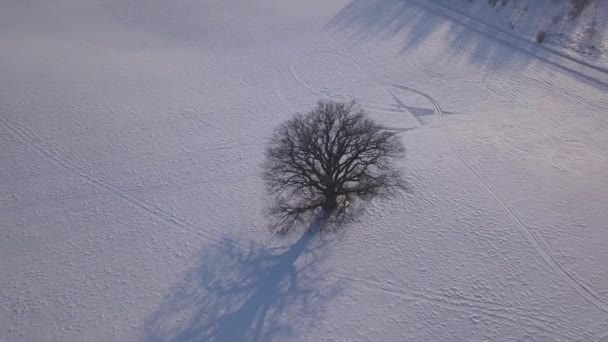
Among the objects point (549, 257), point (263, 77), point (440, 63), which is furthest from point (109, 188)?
point (440, 63)

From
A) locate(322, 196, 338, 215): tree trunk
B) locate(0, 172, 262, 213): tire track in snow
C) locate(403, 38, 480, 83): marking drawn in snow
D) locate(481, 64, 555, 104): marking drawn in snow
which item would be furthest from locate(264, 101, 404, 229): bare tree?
locate(403, 38, 480, 83): marking drawn in snow

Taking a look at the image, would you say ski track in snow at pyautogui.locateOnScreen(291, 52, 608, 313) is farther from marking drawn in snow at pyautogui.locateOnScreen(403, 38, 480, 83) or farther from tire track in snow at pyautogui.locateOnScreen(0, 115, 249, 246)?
tire track in snow at pyautogui.locateOnScreen(0, 115, 249, 246)

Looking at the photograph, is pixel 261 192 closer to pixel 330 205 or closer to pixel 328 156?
pixel 330 205

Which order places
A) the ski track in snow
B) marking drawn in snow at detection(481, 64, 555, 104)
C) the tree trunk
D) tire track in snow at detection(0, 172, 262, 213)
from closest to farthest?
the ski track in snow
the tree trunk
tire track in snow at detection(0, 172, 262, 213)
marking drawn in snow at detection(481, 64, 555, 104)

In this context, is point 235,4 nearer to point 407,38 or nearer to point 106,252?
point 407,38

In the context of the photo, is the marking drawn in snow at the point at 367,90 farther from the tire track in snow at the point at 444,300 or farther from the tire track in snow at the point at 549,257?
A: the tire track in snow at the point at 444,300

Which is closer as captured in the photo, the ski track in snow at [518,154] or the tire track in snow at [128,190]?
the ski track in snow at [518,154]

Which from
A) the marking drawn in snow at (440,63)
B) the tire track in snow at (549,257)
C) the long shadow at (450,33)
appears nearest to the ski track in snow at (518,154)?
the tire track in snow at (549,257)
